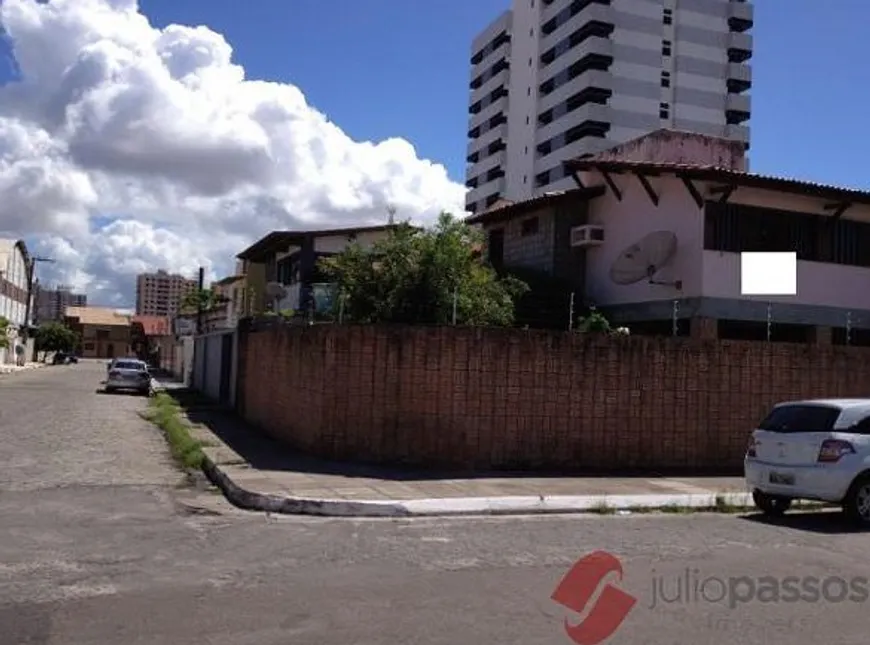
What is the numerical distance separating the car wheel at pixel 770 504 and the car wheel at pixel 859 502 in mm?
845

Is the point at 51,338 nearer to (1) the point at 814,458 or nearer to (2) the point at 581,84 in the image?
(2) the point at 581,84

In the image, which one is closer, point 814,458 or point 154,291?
point 814,458

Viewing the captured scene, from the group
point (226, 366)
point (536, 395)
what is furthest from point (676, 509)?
point (226, 366)

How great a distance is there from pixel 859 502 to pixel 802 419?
115 centimetres

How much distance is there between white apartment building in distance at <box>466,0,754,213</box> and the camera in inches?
3049

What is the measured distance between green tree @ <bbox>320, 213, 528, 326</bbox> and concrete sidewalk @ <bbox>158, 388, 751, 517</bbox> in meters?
3.25

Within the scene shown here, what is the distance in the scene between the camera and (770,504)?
1146cm

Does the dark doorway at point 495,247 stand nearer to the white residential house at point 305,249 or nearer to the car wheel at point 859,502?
the white residential house at point 305,249

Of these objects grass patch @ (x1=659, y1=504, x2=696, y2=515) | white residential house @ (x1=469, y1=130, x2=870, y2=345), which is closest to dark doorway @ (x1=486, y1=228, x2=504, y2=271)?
white residential house @ (x1=469, y1=130, x2=870, y2=345)

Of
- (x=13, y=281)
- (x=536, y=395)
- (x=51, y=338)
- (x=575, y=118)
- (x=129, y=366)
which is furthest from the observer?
(x=51, y=338)

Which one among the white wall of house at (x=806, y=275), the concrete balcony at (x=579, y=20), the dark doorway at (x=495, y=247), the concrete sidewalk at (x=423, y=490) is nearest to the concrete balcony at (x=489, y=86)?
the concrete balcony at (x=579, y=20)

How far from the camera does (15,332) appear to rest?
250ft

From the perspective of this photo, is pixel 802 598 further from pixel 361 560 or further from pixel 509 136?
pixel 509 136

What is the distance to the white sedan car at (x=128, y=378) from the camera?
114ft
